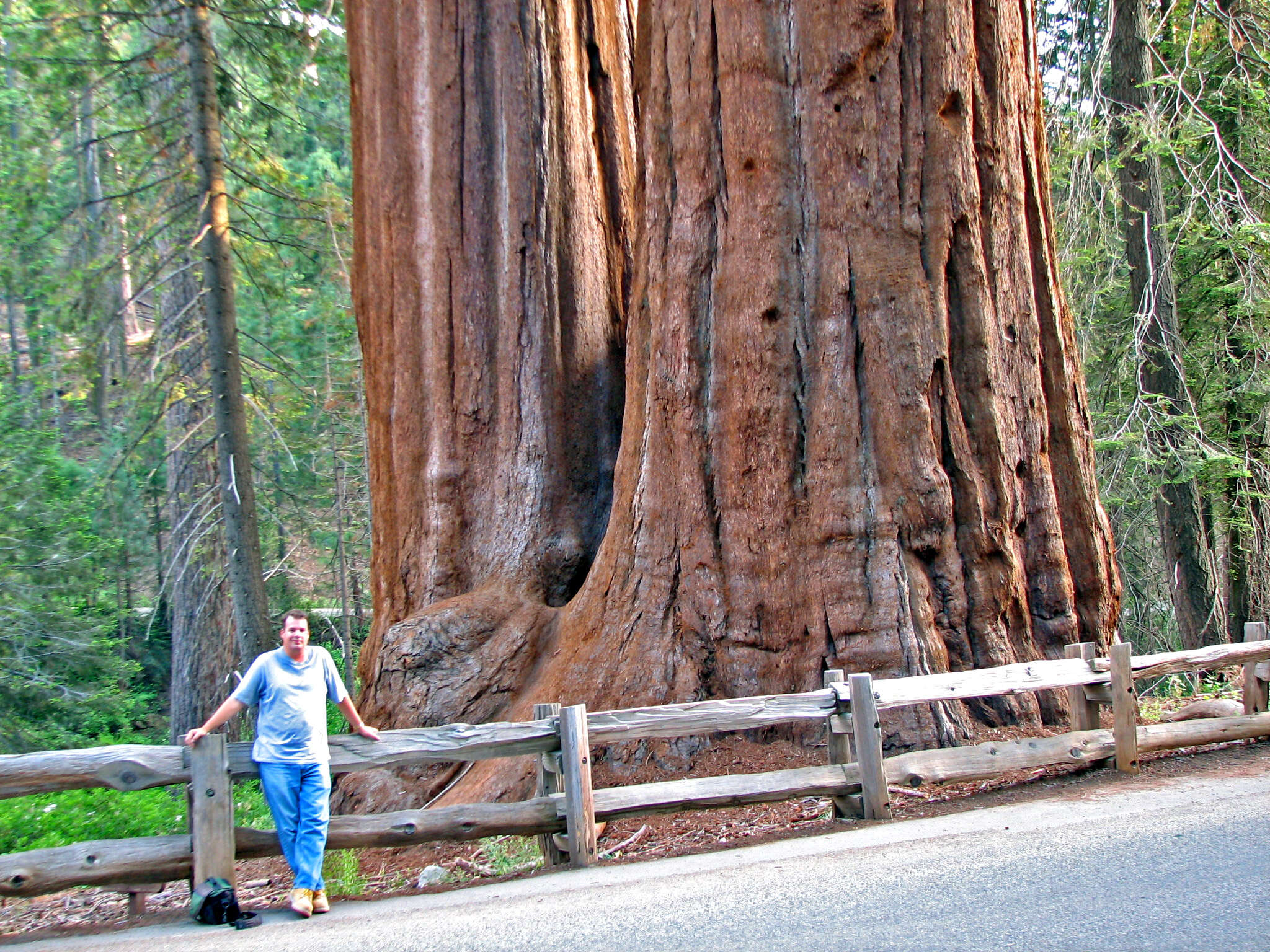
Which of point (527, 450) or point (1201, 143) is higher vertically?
point (1201, 143)

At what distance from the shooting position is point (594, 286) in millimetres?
9789

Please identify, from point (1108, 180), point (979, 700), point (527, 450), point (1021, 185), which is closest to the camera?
point (979, 700)

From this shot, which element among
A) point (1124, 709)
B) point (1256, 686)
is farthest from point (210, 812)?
point (1256, 686)

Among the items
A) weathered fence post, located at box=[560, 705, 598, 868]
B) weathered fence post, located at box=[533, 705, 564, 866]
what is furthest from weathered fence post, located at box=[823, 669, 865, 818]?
weathered fence post, located at box=[533, 705, 564, 866]

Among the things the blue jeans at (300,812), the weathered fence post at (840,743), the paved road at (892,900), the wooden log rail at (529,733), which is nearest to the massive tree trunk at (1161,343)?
the wooden log rail at (529,733)

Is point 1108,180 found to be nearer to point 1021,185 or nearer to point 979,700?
point 1021,185

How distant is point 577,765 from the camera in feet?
19.7

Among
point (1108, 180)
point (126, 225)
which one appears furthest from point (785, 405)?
point (126, 225)

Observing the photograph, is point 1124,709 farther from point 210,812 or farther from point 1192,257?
point 1192,257

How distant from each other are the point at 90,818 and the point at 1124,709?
8876mm

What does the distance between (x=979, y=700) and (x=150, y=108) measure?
59.2ft

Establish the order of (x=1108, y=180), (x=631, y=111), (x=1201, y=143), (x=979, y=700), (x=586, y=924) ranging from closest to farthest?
(x=586, y=924) → (x=979, y=700) → (x=631, y=111) → (x=1108, y=180) → (x=1201, y=143)

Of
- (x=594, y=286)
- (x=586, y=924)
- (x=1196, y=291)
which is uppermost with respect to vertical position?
(x=1196, y=291)

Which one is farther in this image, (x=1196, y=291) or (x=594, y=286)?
(x=1196, y=291)
